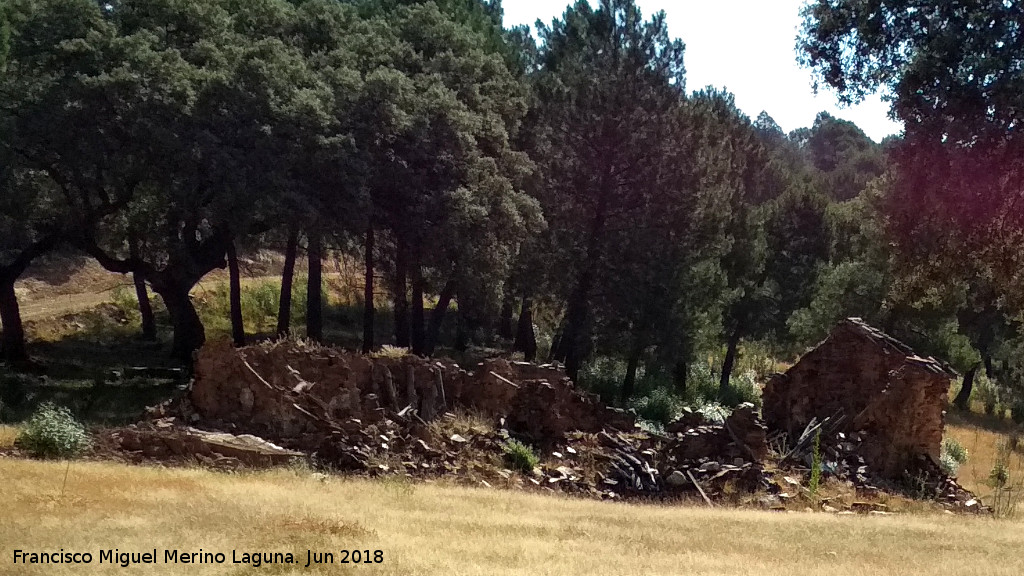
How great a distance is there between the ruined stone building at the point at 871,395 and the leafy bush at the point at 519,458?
6533 millimetres

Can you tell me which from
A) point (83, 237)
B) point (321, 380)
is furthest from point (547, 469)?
point (83, 237)

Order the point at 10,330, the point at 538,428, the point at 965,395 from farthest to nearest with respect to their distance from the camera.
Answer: the point at 965,395 → the point at 10,330 → the point at 538,428

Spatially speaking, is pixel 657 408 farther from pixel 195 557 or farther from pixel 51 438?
pixel 195 557

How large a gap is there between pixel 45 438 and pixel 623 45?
23.0m

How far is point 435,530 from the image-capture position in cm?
1122

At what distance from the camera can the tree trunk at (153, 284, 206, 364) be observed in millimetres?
28719

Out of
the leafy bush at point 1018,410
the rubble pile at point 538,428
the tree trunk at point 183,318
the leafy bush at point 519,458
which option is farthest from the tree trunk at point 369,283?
the leafy bush at point 1018,410

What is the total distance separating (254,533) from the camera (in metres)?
10.1

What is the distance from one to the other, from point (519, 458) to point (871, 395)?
25.6ft

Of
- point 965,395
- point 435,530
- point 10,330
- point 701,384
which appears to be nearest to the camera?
point 435,530

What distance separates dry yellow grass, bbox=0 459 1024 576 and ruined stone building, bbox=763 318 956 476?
3.75 meters

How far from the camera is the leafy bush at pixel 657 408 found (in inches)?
1234

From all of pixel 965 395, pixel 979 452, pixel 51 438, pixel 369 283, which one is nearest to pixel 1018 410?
pixel 965 395

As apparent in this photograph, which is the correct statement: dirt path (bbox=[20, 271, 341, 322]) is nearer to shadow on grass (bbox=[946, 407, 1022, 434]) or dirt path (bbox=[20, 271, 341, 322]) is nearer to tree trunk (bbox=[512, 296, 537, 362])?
tree trunk (bbox=[512, 296, 537, 362])
